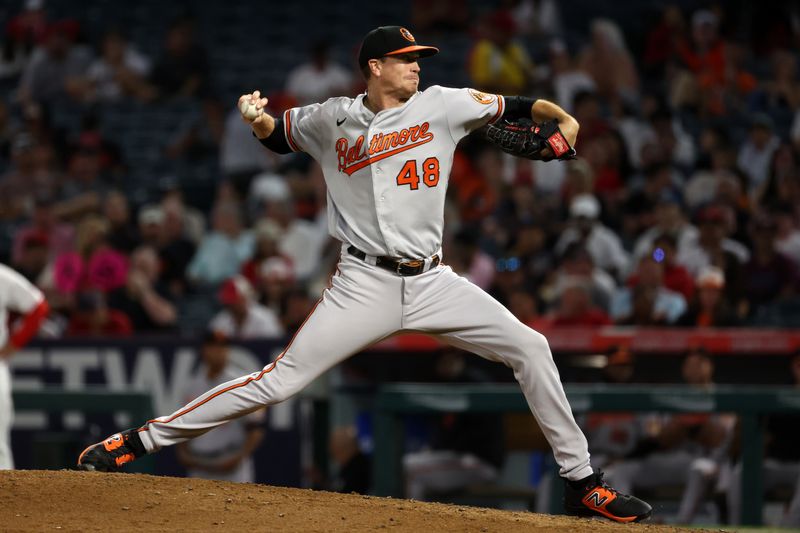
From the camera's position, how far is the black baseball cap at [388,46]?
519cm

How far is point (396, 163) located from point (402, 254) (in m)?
0.36

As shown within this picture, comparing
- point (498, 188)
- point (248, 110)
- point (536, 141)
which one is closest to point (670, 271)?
point (498, 188)

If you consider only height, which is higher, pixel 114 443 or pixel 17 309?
pixel 17 309

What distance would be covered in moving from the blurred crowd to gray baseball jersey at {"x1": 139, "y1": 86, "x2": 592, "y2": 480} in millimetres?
3965

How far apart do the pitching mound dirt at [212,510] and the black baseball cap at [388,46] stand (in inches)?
69.6

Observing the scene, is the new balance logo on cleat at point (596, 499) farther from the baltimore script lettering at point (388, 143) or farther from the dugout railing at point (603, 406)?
the dugout railing at point (603, 406)

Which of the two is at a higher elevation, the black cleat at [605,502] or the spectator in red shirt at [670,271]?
the spectator in red shirt at [670,271]

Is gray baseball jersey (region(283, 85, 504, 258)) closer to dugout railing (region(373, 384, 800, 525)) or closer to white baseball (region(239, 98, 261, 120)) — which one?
white baseball (region(239, 98, 261, 120))

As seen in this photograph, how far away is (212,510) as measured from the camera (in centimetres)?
503

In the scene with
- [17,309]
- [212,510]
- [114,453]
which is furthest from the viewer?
[17,309]

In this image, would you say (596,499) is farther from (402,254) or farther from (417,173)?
(417,173)

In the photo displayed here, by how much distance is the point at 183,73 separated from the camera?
46.8 ft

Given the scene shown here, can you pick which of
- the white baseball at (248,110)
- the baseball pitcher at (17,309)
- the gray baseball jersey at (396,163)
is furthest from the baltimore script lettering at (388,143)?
the baseball pitcher at (17,309)

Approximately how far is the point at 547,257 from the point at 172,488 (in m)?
5.67
